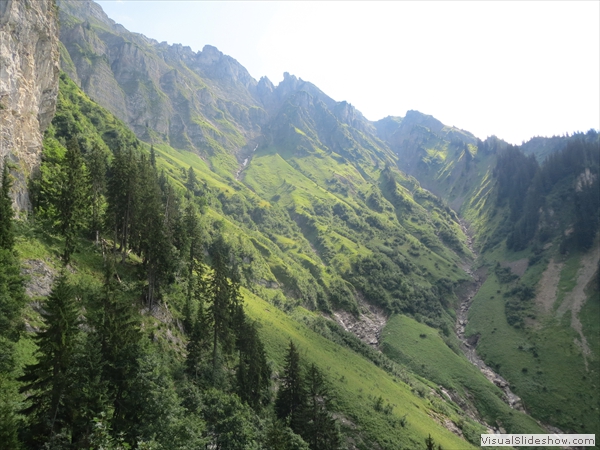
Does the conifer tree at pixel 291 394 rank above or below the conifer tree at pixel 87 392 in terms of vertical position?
below

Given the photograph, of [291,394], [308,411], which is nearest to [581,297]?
[291,394]

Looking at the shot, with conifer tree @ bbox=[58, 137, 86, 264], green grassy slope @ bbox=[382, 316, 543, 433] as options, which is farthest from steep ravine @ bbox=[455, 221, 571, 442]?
conifer tree @ bbox=[58, 137, 86, 264]

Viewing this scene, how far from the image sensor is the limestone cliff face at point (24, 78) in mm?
46156

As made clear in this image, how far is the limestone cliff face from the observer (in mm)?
46156

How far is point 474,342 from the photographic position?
134375 mm

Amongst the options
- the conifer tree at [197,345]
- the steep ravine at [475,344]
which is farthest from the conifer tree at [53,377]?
the steep ravine at [475,344]

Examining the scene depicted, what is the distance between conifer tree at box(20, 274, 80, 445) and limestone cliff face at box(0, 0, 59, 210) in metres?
32.8

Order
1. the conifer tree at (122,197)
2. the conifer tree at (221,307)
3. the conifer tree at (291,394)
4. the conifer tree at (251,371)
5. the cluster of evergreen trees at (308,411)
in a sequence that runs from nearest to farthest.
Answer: the cluster of evergreen trees at (308,411)
the conifer tree at (251,371)
the conifer tree at (291,394)
the conifer tree at (221,307)
the conifer tree at (122,197)

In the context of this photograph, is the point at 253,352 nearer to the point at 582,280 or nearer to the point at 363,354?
the point at 363,354

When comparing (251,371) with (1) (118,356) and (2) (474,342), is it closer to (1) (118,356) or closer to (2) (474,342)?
(1) (118,356)

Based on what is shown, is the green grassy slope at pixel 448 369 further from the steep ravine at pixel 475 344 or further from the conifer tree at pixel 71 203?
the conifer tree at pixel 71 203

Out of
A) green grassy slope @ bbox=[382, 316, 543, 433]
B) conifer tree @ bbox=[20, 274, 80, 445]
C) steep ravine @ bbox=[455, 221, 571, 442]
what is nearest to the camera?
conifer tree @ bbox=[20, 274, 80, 445]

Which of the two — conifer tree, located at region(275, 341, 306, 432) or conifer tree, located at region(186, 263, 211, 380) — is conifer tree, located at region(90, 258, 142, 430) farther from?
conifer tree, located at region(275, 341, 306, 432)

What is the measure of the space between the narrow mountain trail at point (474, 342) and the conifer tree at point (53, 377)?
388 feet
